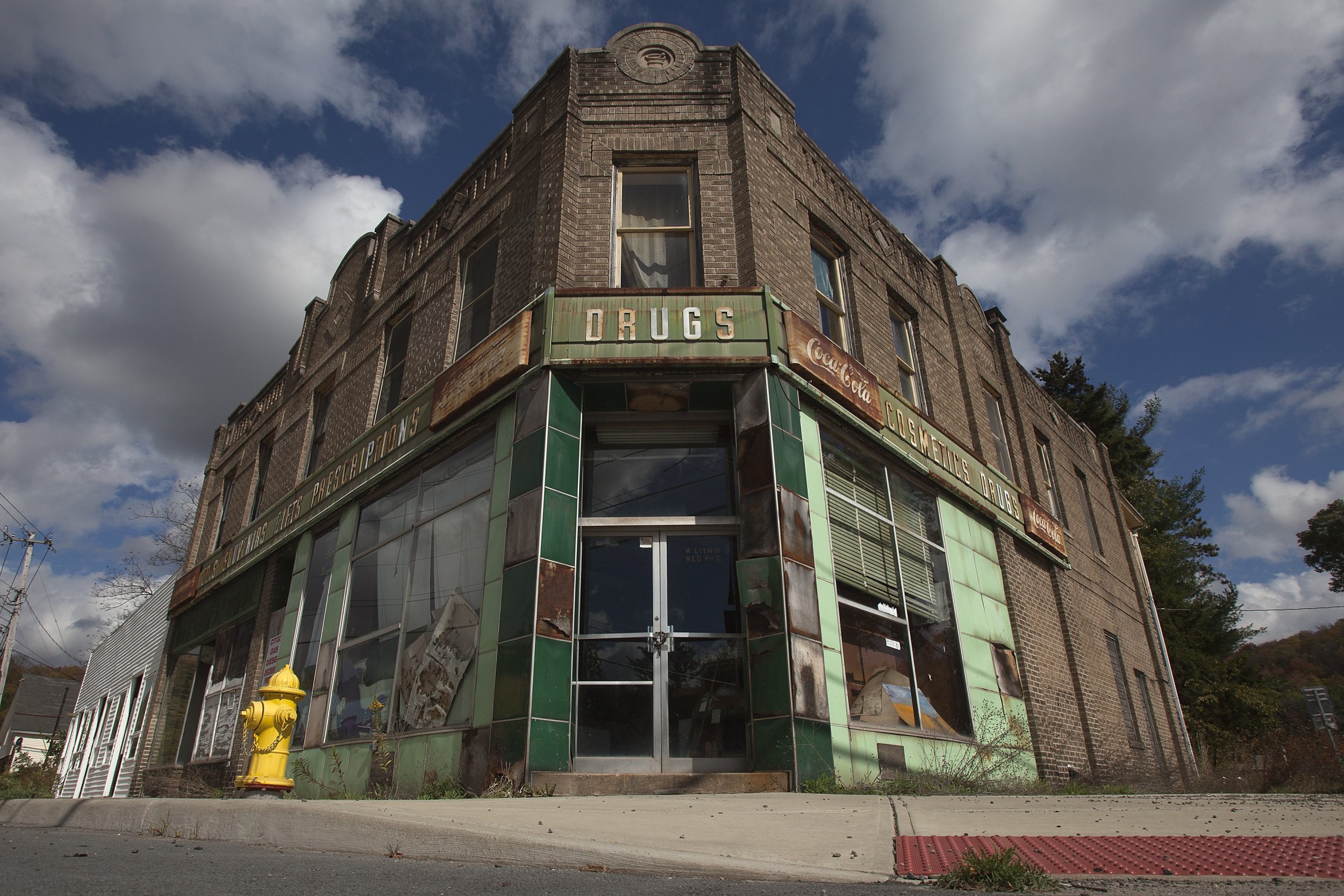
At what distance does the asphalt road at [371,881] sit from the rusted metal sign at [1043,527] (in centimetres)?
1054

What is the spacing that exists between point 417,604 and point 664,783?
3850mm

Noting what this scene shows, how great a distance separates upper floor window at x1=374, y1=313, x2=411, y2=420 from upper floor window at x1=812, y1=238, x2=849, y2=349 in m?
6.14

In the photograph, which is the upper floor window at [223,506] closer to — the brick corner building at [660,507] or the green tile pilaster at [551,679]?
the brick corner building at [660,507]

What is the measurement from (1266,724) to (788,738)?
20.3 metres

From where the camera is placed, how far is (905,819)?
4.23 metres

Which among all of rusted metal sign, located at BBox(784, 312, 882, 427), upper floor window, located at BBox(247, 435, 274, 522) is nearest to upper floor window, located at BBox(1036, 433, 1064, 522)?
rusted metal sign, located at BBox(784, 312, 882, 427)

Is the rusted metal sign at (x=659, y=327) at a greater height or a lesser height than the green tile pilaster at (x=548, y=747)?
greater

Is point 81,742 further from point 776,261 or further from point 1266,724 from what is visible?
point 1266,724

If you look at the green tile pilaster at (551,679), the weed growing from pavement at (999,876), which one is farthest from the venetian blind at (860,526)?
the weed growing from pavement at (999,876)

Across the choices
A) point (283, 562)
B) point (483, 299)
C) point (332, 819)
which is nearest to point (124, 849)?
point (332, 819)

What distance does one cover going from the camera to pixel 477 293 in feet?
36.9

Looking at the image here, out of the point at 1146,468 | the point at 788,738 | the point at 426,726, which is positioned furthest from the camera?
the point at 1146,468

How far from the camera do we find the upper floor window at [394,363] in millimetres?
12258

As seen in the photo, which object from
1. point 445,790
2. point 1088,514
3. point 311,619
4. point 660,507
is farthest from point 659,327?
point 1088,514
